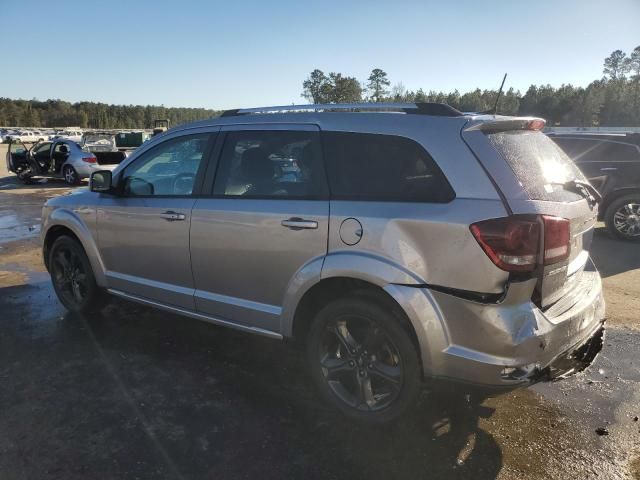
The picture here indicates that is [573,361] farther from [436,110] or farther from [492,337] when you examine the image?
[436,110]

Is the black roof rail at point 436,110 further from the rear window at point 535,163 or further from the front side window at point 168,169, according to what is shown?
the front side window at point 168,169

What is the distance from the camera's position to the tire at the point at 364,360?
2.77 m

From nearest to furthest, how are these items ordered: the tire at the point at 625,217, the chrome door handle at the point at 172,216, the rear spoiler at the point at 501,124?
the rear spoiler at the point at 501,124 → the chrome door handle at the point at 172,216 → the tire at the point at 625,217

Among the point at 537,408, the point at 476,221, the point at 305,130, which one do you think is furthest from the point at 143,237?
the point at 537,408

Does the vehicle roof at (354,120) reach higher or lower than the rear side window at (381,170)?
higher

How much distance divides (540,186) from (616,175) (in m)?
6.71

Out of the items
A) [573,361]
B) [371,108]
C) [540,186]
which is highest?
[371,108]

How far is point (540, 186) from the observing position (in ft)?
8.87

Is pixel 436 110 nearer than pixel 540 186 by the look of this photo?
No

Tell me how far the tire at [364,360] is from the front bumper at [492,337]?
0.15 metres

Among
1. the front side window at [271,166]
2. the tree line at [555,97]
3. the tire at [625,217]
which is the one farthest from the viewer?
the tree line at [555,97]

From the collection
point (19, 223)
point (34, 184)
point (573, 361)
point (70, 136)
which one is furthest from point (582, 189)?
point (70, 136)

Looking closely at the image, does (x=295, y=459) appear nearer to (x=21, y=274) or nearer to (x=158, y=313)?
(x=158, y=313)

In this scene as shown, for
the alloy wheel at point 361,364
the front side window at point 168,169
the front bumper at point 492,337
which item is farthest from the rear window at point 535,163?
the front side window at point 168,169
